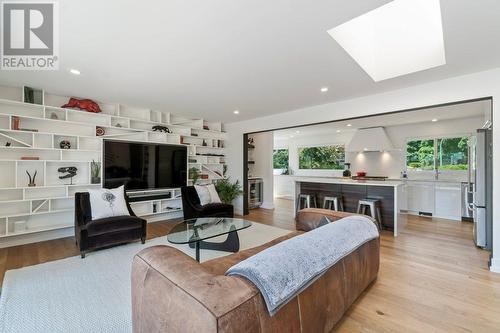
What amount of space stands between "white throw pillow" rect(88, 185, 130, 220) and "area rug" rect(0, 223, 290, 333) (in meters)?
0.58

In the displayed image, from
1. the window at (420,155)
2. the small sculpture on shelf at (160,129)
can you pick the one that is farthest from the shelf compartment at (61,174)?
A: the window at (420,155)

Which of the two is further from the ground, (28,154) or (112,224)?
(28,154)

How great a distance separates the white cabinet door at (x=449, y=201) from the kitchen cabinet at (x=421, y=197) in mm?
118

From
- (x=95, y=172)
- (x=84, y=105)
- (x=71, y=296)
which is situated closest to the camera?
(x=71, y=296)

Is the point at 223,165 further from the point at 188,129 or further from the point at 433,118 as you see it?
the point at 433,118

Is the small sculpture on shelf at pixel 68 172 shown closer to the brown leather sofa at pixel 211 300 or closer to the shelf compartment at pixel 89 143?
the shelf compartment at pixel 89 143

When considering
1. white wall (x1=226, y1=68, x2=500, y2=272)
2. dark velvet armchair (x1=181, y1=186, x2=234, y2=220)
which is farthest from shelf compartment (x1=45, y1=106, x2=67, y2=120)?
white wall (x1=226, y1=68, x2=500, y2=272)

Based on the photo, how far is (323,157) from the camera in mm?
8250

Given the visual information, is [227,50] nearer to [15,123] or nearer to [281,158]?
[15,123]

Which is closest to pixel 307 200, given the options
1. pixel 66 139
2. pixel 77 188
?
pixel 77 188

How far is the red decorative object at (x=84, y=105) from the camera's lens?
4.05 meters

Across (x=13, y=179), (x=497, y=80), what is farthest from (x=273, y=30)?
(x=13, y=179)

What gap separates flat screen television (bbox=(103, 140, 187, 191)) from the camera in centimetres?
434

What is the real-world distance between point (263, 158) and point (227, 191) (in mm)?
1908
